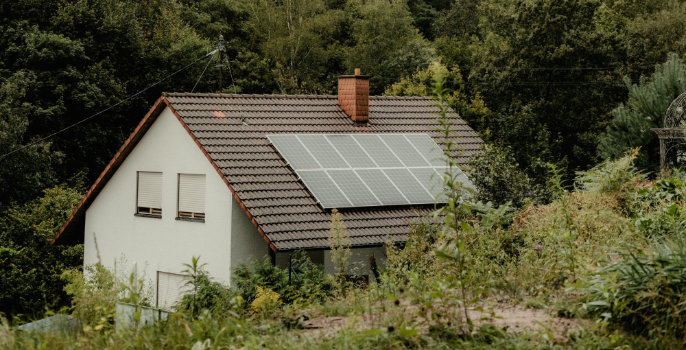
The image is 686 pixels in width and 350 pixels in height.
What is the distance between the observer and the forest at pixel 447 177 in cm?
752

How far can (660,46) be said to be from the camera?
46.1 m

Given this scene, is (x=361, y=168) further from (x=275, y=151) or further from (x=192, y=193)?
(x=192, y=193)

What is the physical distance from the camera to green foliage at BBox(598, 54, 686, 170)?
3491cm

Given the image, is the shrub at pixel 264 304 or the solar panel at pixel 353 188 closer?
the shrub at pixel 264 304

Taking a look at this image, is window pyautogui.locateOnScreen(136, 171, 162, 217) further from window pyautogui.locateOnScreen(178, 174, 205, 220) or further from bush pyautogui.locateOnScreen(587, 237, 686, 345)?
bush pyautogui.locateOnScreen(587, 237, 686, 345)

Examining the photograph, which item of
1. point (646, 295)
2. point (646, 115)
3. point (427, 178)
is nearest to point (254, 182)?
point (427, 178)

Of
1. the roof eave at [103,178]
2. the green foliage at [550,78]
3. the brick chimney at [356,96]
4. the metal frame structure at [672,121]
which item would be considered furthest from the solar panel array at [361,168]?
the green foliage at [550,78]

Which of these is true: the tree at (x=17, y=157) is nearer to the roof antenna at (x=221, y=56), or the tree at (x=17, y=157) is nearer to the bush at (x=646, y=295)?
the roof antenna at (x=221, y=56)

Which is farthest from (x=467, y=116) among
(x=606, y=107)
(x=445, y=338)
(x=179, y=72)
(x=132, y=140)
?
(x=445, y=338)

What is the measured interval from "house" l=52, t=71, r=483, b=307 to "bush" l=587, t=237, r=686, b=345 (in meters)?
10.4

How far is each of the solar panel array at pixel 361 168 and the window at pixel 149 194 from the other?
11.2 ft

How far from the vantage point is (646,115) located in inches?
1410

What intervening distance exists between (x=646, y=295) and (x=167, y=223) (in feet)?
51.6

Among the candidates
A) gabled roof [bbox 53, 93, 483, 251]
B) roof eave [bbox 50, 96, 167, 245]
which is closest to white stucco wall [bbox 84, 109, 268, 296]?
roof eave [bbox 50, 96, 167, 245]
